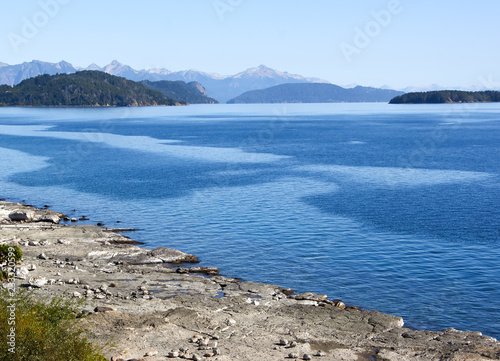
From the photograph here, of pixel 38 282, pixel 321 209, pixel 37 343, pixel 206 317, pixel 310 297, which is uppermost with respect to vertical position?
pixel 37 343

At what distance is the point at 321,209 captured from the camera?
68.6 m

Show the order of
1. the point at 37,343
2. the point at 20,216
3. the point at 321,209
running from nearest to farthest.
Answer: the point at 37,343
the point at 20,216
the point at 321,209

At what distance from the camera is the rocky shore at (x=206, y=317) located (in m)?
29.7

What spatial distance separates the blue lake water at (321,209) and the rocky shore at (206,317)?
305 centimetres

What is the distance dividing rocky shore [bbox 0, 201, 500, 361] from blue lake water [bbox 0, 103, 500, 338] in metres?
3.05

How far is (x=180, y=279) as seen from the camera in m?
42.8

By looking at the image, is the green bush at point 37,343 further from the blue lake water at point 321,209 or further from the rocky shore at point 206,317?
the blue lake water at point 321,209

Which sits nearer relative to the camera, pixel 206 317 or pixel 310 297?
pixel 206 317

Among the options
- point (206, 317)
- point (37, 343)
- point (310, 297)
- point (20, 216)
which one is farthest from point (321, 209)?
point (37, 343)

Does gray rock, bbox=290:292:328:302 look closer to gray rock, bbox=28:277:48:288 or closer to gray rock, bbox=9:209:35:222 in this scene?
gray rock, bbox=28:277:48:288

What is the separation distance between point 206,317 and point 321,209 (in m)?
36.7

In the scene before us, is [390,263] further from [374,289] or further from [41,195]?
[41,195]

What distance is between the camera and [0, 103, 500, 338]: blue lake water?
41.9 metres

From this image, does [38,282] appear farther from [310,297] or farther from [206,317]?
[310,297]
